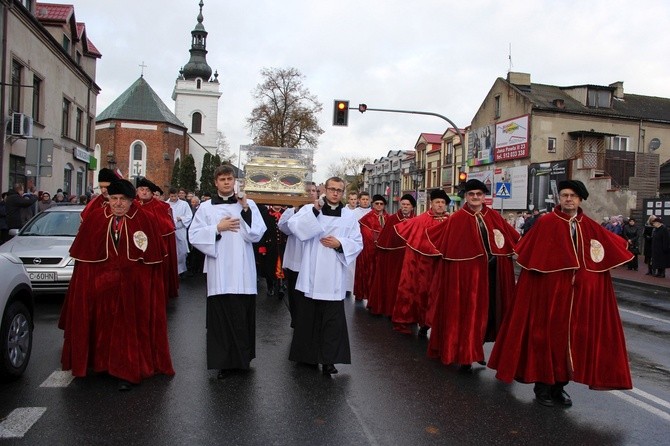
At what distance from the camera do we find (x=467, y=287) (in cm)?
654

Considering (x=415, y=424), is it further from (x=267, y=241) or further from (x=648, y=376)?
(x=267, y=241)

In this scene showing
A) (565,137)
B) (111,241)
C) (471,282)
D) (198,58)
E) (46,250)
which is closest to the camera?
(111,241)

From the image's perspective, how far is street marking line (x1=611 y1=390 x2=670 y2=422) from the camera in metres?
5.30

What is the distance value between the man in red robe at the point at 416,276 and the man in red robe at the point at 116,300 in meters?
3.66

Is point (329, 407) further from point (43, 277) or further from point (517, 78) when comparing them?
point (517, 78)

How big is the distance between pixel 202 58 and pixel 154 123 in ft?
54.1

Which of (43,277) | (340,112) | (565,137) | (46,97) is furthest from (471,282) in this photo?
(565,137)

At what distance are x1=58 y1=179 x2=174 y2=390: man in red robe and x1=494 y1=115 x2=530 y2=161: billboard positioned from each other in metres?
36.2

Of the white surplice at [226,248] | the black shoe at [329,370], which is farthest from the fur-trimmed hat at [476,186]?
the black shoe at [329,370]

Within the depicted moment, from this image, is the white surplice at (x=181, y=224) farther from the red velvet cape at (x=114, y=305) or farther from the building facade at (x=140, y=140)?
the building facade at (x=140, y=140)

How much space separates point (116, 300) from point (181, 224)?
7.11m

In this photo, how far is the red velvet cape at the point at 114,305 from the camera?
5566 millimetres

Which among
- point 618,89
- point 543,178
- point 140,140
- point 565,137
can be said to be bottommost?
point 543,178

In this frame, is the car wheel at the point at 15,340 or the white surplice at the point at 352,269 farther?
the white surplice at the point at 352,269
